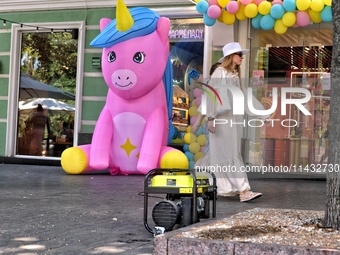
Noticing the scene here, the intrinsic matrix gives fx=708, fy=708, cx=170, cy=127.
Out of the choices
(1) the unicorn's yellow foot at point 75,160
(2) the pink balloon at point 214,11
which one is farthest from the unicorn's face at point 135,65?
(1) the unicorn's yellow foot at point 75,160

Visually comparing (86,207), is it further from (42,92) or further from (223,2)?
(42,92)

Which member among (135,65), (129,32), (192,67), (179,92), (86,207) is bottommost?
(86,207)

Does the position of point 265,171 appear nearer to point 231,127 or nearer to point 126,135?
point 126,135

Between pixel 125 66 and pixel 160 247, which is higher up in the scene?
pixel 125 66

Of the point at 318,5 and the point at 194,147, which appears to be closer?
the point at 318,5

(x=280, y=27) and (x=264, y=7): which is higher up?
(x=264, y=7)

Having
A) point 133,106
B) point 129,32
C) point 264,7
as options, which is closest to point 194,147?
point 133,106

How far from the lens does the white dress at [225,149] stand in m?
8.86

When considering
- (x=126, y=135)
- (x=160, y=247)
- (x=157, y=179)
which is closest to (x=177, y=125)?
(x=126, y=135)

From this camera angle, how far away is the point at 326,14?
1197 cm

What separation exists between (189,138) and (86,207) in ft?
16.1

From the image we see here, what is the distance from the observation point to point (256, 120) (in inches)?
483

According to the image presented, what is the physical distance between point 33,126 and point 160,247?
11246 millimetres

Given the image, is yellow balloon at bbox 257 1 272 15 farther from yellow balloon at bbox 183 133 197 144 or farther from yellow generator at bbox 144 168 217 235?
yellow generator at bbox 144 168 217 235
